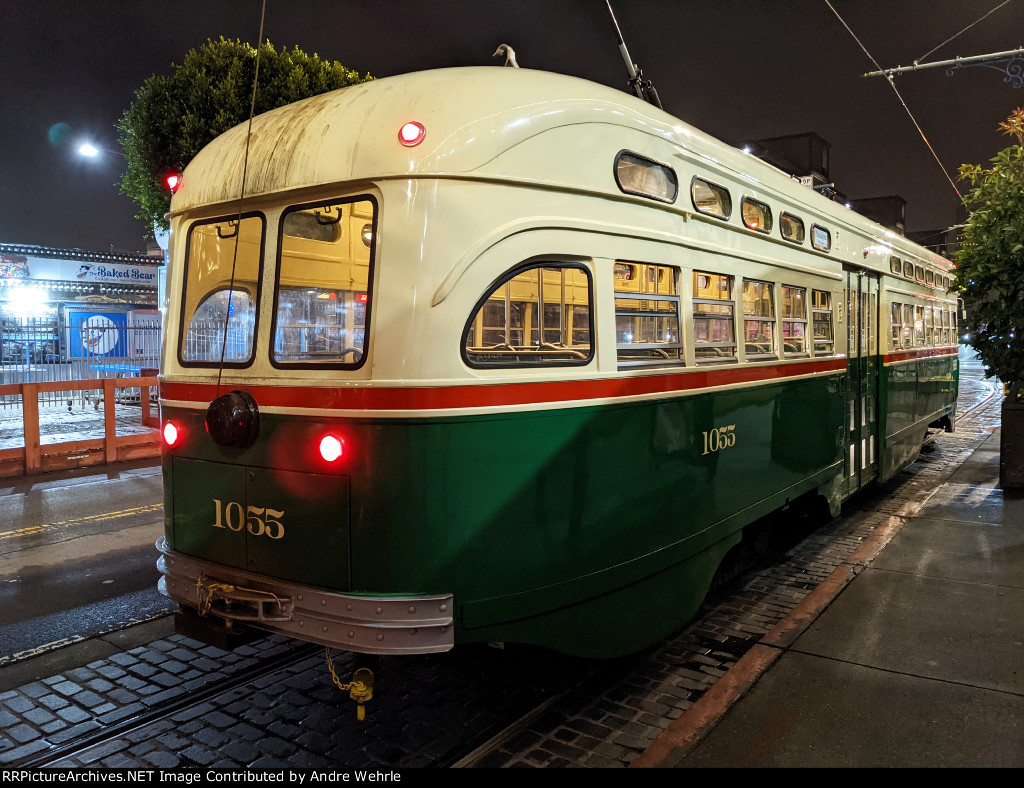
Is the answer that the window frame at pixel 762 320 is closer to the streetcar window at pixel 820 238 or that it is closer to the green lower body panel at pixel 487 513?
the green lower body panel at pixel 487 513

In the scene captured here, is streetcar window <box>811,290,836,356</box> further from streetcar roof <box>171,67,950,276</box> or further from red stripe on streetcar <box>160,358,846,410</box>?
streetcar roof <box>171,67,950,276</box>

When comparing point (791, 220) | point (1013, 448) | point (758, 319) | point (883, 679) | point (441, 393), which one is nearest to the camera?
point (441, 393)

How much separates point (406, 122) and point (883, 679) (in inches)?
150

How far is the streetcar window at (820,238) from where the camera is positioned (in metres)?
6.40

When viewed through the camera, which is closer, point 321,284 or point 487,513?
point 487,513

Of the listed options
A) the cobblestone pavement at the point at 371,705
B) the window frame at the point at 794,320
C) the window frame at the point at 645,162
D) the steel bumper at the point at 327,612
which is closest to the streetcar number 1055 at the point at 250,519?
the steel bumper at the point at 327,612

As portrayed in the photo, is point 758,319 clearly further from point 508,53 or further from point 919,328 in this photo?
point 919,328

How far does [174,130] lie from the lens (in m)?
10.6

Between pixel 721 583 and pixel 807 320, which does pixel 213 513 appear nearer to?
pixel 721 583

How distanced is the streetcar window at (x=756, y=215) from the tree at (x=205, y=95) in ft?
23.7

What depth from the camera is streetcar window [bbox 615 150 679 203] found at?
393 cm

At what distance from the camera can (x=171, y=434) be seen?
4.07 m

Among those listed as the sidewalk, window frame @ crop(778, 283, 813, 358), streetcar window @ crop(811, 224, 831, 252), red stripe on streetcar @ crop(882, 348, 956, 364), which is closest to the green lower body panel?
the sidewalk

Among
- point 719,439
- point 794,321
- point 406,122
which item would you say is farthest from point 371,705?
point 794,321
